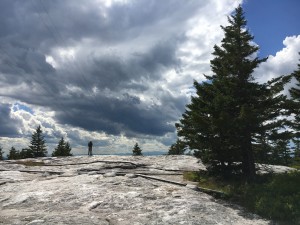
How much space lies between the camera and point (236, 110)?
813 inches

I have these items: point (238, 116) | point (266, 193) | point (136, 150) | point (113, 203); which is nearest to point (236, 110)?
point (238, 116)

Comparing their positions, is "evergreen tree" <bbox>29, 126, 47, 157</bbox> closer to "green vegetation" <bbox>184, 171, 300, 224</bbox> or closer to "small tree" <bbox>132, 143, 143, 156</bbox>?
"small tree" <bbox>132, 143, 143, 156</bbox>

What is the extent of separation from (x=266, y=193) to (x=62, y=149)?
61462 millimetres

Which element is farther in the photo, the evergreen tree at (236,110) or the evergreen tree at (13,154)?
the evergreen tree at (13,154)

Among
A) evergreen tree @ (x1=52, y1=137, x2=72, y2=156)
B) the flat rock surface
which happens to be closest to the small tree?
evergreen tree @ (x1=52, y1=137, x2=72, y2=156)

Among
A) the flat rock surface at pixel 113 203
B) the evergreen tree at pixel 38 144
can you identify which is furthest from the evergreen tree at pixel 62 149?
the flat rock surface at pixel 113 203

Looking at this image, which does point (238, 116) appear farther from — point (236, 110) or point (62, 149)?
point (62, 149)

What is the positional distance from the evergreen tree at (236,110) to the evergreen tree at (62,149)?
5384cm

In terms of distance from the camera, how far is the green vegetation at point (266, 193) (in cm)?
1355

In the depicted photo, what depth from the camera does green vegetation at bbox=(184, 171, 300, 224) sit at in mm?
13547

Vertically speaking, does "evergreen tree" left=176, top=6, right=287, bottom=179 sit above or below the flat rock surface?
above

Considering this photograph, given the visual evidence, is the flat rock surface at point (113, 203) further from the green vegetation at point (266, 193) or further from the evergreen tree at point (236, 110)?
the evergreen tree at point (236, 110)

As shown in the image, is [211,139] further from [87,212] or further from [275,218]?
[87,212]

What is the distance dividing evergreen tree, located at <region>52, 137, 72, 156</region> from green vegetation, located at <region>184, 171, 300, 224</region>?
53501 millimetres
